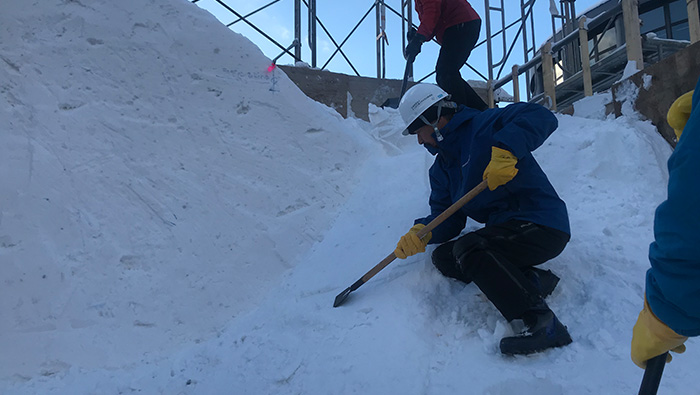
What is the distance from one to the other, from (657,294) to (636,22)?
14.1ft

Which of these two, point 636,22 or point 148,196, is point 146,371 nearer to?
point 148,196

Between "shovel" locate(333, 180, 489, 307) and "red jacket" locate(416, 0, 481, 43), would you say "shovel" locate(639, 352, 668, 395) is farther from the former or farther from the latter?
"red jacket" locate(416, 0, 481, 43)

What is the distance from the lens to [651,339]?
99 cm

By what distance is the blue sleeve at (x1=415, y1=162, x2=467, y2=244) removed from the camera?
2.21m

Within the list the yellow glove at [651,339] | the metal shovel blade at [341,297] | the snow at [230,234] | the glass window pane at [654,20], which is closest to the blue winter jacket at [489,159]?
the snow at [230,234]

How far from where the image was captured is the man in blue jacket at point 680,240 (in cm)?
68

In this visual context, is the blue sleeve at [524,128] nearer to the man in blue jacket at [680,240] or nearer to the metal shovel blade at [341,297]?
the man in blue jacket at [680,240]

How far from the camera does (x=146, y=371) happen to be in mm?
1935

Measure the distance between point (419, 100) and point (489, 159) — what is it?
486 mm

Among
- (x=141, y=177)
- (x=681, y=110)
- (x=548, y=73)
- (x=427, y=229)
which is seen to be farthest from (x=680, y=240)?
(x=548, y=73)

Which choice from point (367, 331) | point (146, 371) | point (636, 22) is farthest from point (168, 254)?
point (636, 22)

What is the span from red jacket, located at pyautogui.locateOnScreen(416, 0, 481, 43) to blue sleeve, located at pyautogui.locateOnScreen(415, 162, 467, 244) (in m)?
1.67

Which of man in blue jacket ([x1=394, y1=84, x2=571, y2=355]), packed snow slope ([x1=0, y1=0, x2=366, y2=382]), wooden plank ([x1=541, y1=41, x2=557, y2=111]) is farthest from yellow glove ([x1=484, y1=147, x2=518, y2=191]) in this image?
wooden plank ([x1=541, y1=41, x2=557, y2=111])

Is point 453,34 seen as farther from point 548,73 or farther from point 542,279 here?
point 542,279
